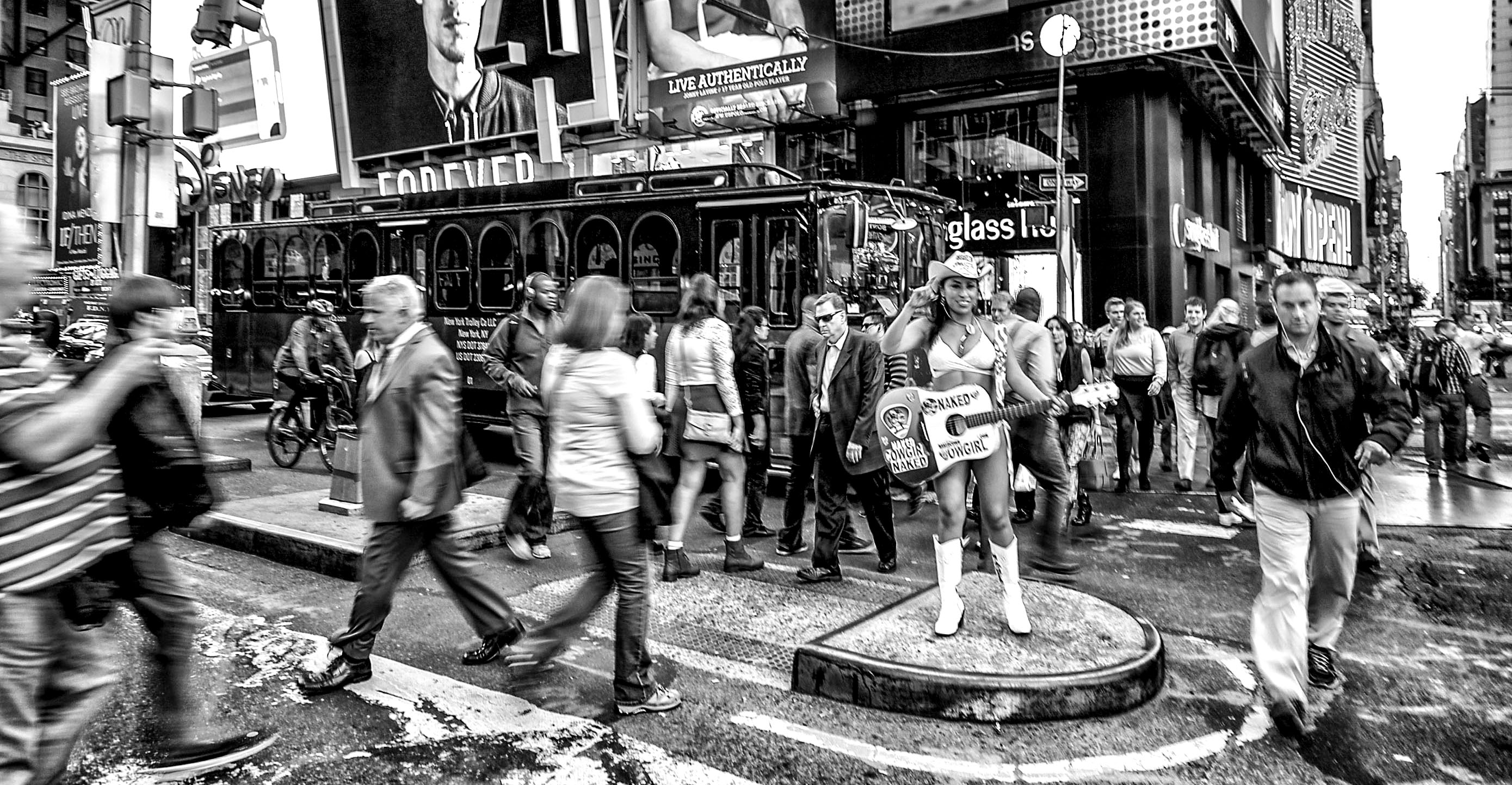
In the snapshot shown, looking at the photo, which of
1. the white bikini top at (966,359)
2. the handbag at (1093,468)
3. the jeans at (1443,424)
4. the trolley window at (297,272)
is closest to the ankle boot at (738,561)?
the white bikini top at (966,359)

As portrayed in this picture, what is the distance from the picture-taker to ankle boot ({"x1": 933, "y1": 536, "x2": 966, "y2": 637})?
17.2 feet

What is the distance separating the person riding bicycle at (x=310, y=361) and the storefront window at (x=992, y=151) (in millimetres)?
13156

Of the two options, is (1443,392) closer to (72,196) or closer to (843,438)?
(843,438)

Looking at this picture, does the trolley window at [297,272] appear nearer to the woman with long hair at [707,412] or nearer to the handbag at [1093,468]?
the woman with long hair at [707,412]

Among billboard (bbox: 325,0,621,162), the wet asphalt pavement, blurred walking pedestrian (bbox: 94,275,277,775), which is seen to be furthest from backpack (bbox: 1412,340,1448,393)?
billboard (bbox: 325,0,621,162)

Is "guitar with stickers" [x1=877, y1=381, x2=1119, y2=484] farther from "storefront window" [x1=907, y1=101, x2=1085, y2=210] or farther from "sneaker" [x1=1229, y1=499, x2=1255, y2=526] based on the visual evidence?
"storefront window" [x1=907, y1=101, x2=1085, y2=210]

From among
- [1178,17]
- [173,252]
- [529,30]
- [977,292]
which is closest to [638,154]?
[529,30]

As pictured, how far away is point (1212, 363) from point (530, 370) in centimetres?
633

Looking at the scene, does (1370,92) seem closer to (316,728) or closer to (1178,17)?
(1178,17)

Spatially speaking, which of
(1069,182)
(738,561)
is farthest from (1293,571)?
(1069,182)

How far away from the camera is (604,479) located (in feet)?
14.7

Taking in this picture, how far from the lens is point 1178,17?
1916cm

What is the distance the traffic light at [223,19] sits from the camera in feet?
31.5

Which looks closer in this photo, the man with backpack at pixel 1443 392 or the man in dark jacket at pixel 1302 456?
the man in dark jacket at pixel 1302 456
